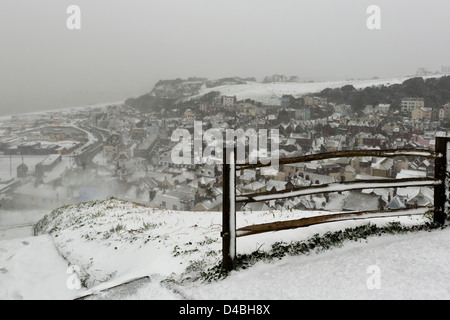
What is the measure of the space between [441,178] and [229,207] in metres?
3.48

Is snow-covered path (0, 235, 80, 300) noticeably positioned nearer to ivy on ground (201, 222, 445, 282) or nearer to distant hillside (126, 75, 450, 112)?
ivy on ground (201, 222, 445, 282)

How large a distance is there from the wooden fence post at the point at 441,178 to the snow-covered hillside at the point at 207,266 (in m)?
0.32

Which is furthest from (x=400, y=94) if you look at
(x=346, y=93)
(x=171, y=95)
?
(x=171, y=95)

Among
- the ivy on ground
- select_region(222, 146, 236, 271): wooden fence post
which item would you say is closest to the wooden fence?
select_region(222, 146, 236, 271): wooden fence post

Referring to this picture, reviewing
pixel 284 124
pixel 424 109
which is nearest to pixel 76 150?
pixel 284 124

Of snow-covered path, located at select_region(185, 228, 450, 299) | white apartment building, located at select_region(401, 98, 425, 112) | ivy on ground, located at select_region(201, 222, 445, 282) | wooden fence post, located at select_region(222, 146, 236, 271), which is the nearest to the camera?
snow-covered path, located at select_region(185, 228, 450, 299)

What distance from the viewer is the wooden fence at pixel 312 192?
3734 millimetres

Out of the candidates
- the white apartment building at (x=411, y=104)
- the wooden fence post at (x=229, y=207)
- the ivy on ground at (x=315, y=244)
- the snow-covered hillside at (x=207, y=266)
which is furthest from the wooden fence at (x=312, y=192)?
→ the white apartment building at (x=411, y=104)

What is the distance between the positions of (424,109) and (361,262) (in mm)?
78470

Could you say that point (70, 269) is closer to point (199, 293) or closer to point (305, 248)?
point (199, 293)

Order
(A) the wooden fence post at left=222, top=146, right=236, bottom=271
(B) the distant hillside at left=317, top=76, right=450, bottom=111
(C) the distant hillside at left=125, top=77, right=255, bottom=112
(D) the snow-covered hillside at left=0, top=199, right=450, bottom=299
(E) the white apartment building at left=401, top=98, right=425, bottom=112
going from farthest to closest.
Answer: (C) the distant hillside at left=125, top=77, right=255, bottom=112 < (B) the distant hillside at left=317, top=76, right=450, bottom=111 < (E) the white apartment building at left=401, top=98, right=425, bottom=112 < (A) the wooden fence post at left=222, top=146, right=236, bottom=271 < (D) the snow-covered hillside at left=0, top=199, right=450, bottom=299

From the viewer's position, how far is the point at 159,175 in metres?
56.0

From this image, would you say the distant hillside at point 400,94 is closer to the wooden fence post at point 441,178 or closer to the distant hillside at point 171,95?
the distant hillside at point 171,95

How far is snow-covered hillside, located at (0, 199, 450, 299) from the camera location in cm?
337
